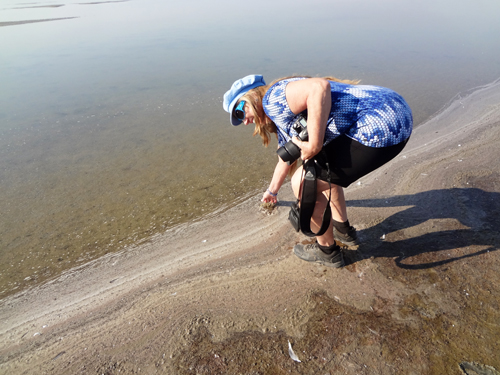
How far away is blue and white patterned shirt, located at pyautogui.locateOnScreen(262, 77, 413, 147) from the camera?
7.09 feet

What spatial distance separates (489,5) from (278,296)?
18.0 metres

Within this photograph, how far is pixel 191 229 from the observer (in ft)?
11.9

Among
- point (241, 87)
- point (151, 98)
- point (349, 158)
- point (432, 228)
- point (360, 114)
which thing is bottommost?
point (432, 228)

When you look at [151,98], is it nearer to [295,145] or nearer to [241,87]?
[241,87]

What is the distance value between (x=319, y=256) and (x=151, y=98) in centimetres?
527

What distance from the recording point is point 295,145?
7.28 feet

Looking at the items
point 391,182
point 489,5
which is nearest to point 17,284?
point 391,182

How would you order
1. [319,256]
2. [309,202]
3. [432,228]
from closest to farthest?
[309,202] → [319,256] → [432,228]

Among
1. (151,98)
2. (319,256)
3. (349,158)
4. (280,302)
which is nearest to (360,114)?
(349,158)

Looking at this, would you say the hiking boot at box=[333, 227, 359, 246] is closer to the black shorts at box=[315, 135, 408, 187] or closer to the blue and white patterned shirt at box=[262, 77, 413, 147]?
the black shorts at box=[315, 135, 408, 187]

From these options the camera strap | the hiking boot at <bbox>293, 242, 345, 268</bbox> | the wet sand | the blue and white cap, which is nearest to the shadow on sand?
the wet sand

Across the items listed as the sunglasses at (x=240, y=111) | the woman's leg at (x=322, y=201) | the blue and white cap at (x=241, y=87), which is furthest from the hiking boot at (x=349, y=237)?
the blue and white cap at (x=241, y=87)

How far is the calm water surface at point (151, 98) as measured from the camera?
3.93 m

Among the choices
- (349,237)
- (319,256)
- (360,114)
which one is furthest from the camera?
(349,237)
